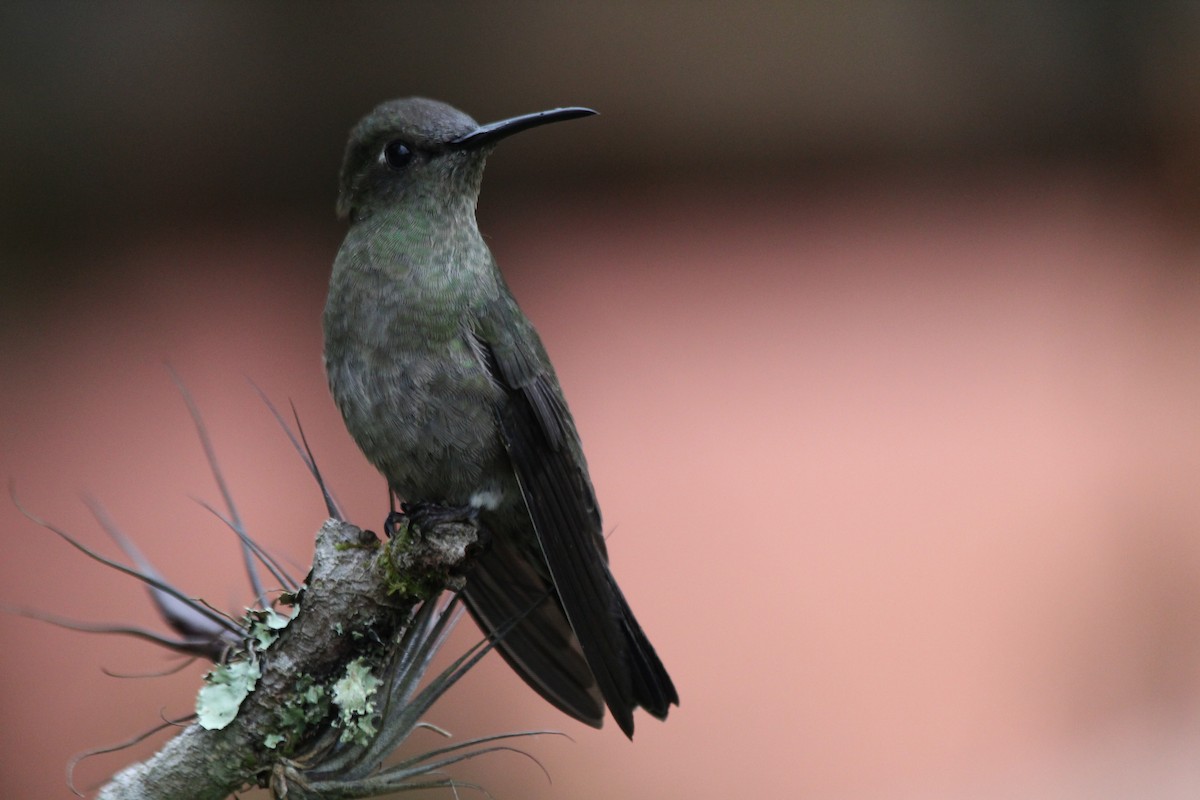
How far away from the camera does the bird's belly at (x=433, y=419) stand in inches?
86.4

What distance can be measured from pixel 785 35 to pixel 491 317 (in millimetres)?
2169

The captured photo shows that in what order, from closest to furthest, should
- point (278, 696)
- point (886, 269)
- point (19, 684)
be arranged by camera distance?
point (278, 696) → point (19, 684) → point (886, 269)

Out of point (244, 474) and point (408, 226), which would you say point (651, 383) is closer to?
point (244, 474)

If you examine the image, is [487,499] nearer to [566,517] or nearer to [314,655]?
[566,517]

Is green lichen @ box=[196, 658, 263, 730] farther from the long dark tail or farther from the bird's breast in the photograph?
the bird's breast

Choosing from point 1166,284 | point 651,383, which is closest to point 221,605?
point 651,383

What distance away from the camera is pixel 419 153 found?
246cm

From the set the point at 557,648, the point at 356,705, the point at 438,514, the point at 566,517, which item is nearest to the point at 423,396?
the point at 438,514

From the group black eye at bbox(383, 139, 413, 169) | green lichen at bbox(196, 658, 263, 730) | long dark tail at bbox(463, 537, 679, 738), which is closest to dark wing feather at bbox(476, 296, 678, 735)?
long dark tail at bbox(463, 537, 679, 738)

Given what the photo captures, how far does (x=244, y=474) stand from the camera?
13.6ft

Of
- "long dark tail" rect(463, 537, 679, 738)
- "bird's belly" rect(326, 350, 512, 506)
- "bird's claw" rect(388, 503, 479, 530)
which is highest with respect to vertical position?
"bird's belly" rect(326, 350, 512, 506)

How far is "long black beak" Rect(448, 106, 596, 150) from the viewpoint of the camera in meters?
2.10

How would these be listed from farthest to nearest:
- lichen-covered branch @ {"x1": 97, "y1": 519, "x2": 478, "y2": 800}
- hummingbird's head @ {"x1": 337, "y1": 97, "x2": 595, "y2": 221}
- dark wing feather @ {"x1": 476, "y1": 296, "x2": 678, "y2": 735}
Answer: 1. hummingbird's head @ {"x1": 337, "y1": 97, "x2": 595, "y2": 221}
2. dark wing feather @ {"x1": 476, "y1": 296, "x2": 678, "y2": 735}
3. lichen-covered branch @ {"x1": 97, "y1": 519, "x2": 478, "y2": 800}

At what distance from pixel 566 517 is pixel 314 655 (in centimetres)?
62
